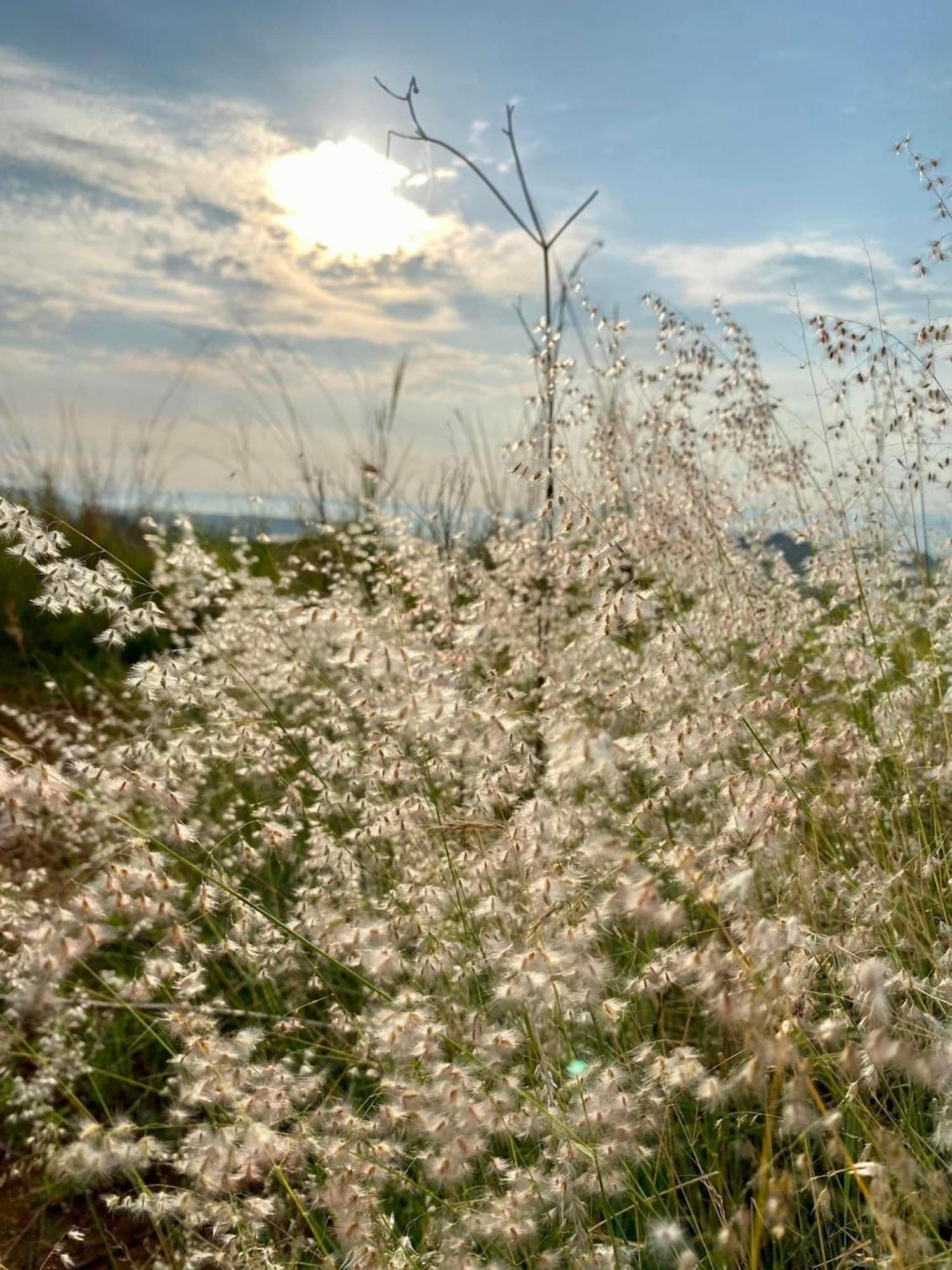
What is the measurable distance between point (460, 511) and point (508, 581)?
41.4 inches

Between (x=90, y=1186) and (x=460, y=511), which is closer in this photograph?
(x=90, y=1186)

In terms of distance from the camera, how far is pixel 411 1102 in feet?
7.38

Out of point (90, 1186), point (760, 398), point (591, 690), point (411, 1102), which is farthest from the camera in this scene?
point (760, 398)

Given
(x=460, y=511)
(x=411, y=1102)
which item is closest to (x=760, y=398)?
(x=460, y=511)

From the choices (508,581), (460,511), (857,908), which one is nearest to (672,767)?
(857,908)

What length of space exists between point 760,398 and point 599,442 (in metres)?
0.76

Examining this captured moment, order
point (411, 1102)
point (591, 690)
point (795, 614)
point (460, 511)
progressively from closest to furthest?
point (411, 1102), point (591, 690), point (795, 614), point (460, 511)

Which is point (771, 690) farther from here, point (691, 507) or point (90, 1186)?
point (90, 1186)

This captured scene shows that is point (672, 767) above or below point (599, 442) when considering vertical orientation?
below

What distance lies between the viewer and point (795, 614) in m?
4.59

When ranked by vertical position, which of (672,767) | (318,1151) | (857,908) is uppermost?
(672,767)

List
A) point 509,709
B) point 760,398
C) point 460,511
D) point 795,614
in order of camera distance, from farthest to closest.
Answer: point 460,511, point 760,398, point 795,614, point 509,709

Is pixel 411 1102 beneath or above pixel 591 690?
beneath

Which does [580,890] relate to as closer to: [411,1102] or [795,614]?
[411,1102]
